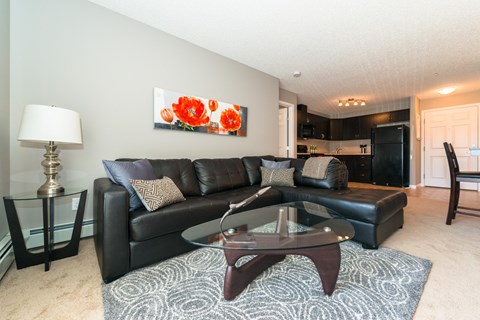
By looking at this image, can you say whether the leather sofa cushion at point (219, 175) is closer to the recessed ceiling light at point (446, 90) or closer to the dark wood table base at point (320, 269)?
the dark wood table base at point (320, 269)

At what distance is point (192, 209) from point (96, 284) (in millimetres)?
780

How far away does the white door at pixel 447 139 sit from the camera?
4840 mm

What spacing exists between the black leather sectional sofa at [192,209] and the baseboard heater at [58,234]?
0.53 meters

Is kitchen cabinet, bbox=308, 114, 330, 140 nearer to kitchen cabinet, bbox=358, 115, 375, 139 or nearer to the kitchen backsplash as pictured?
the kitchen backsplash

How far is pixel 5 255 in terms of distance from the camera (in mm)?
1536

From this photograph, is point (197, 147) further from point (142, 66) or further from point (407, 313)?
point (407, 313)

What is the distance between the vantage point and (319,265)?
121 cm

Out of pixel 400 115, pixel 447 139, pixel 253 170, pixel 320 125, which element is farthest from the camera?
pixel 320 125

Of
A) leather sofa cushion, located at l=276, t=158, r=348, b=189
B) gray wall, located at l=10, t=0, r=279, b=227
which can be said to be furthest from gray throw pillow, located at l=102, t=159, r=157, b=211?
leather sofa cushion, located at l=276, t=158, r=348, b=189

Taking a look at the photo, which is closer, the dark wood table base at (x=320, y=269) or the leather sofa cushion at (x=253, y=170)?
the dark wood table base at (x=320, y=269)

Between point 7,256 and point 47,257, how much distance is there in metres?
0.30

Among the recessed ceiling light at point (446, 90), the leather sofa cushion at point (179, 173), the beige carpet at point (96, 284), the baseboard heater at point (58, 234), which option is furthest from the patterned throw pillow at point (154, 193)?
the recessed ceiling light at point (446, 90)

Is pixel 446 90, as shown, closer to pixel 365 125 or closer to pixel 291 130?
pixel 365 125

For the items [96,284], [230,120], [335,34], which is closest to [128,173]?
[96,284]
